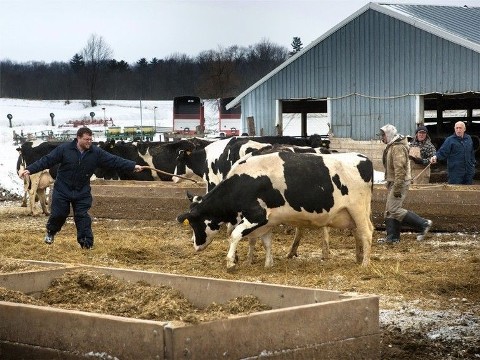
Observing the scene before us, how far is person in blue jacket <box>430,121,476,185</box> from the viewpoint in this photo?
17.2 m

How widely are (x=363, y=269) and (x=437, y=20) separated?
59.1 ft

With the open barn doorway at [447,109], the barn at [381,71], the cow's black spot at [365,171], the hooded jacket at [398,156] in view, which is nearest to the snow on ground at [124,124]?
the hooded jacket at [398,156]

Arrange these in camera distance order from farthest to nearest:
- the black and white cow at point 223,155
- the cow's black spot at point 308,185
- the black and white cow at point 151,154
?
the black and white cow at point 151,154
the black and white cow at point 223,155
the cow's black spot at point 308,185

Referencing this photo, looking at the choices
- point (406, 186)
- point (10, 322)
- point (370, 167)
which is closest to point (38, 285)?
point (10, 322)

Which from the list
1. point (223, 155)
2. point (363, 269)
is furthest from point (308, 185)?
point (223, 155)

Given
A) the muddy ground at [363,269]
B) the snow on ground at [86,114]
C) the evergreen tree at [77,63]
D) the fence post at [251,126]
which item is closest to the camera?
the muddy ground at [363,269]

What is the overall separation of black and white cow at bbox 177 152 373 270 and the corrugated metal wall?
13.6m

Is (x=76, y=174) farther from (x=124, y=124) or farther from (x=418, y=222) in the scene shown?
(x=124, y=124)

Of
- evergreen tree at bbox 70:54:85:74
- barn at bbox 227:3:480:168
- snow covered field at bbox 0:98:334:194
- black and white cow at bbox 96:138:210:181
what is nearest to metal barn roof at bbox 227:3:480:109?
barn at bbox 227:3:480:168

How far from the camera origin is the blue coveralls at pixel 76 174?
1337 cm

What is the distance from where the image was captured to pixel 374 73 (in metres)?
28.1

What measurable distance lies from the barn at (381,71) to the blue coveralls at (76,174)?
45.7 feet

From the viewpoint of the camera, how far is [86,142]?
13391 mm

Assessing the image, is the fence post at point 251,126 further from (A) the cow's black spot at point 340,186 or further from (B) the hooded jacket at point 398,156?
(A) the cow's black spot at point 340,186
